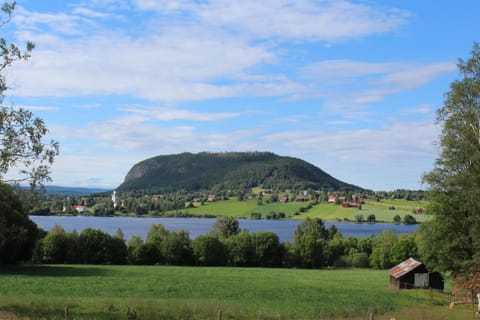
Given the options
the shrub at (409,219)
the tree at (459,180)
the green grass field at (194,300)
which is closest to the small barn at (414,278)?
the green grass field at (194,300)

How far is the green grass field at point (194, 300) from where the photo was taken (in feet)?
81.6

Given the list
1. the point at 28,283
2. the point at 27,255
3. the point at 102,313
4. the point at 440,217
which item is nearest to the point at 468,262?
the point at 440,217

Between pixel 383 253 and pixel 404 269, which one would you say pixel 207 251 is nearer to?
A: pixel 383 253

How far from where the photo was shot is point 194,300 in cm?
3316

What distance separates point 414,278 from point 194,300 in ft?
94.6

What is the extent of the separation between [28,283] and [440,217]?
32.6 meters

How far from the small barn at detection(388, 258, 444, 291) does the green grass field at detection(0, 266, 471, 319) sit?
10.2 feet

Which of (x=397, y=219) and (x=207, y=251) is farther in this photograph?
(x=397, y=219)

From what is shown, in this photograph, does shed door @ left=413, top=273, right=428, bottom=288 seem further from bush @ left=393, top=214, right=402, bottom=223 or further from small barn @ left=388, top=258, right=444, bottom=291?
bush @ left=393, top=214, right=402, bottom=223

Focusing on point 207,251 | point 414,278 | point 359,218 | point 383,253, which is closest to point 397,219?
point 359,218

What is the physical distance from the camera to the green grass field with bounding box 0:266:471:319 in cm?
2486

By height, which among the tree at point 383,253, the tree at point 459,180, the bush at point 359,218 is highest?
the tree at point 459,180

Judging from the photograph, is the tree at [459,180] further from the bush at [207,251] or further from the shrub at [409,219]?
the shrub at [409,219]

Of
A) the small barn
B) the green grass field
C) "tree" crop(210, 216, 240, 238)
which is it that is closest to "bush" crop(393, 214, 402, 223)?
"tree" crop(210, 216, 240, 238)
